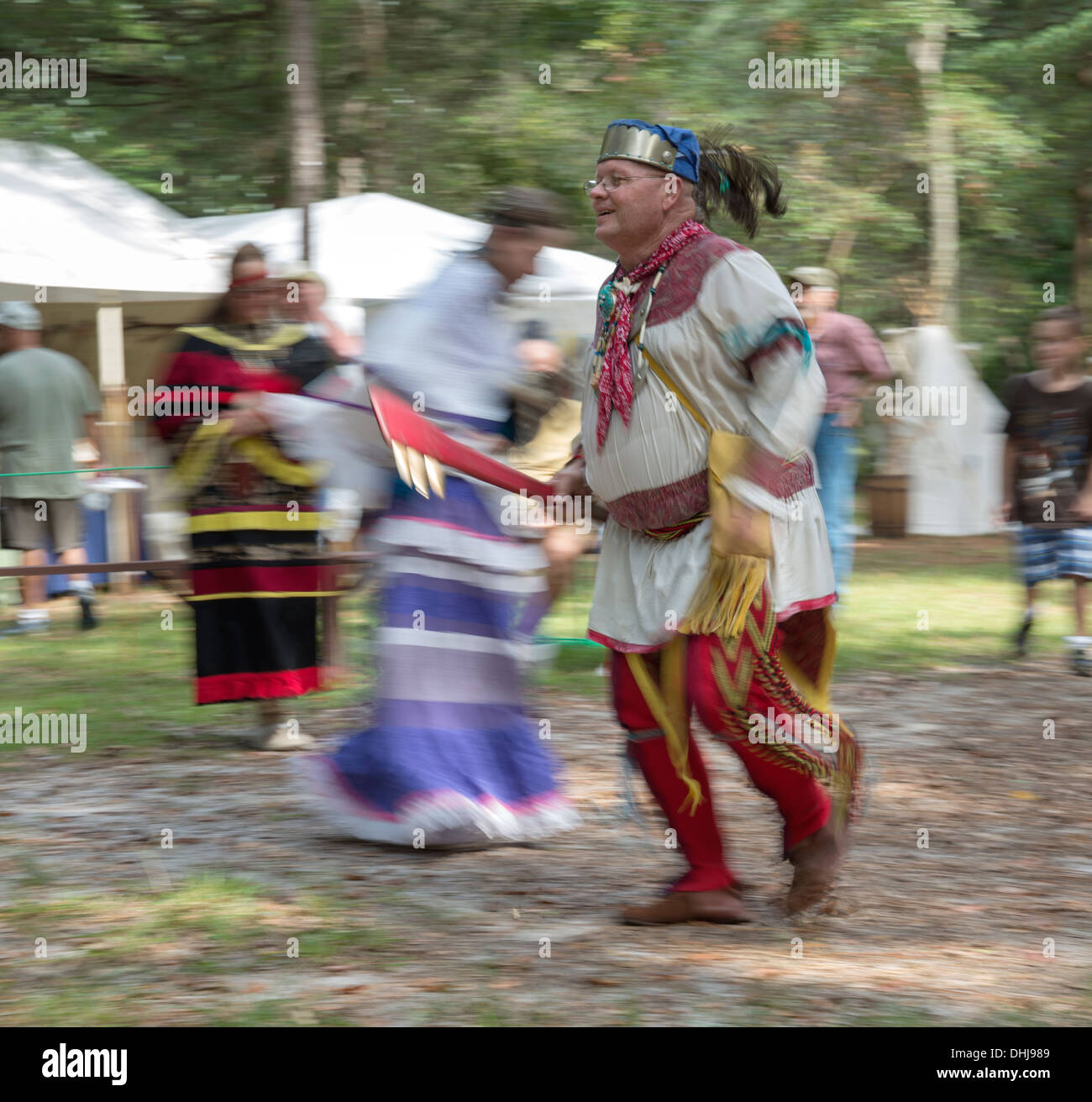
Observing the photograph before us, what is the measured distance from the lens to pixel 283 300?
646cm

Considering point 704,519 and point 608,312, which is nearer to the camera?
point 704,519

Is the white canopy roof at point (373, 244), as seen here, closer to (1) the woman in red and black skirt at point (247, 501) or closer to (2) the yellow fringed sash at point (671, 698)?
(1) the woman in red and black skirt at point (247, 501)

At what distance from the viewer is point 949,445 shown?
1697 cm

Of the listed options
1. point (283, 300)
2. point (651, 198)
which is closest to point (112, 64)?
point (283, 300)

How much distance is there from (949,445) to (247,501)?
39.0 feet

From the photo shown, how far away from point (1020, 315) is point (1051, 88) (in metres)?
3.56

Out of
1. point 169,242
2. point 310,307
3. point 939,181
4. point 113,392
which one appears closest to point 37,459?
point 113,392

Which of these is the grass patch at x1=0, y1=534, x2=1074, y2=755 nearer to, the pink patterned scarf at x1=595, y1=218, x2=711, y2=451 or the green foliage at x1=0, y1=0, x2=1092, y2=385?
the pink patterned scarf at x1=595, y1=218, x2=711, y2=451

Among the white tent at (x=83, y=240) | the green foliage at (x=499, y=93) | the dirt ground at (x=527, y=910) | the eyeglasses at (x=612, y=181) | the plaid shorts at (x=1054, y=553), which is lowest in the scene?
the dirt ground at (x=527, y=910)

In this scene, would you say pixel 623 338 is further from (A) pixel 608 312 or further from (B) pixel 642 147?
(B) pixel 642 147

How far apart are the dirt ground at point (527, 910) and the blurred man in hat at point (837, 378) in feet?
8.32

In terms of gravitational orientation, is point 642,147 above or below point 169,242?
below

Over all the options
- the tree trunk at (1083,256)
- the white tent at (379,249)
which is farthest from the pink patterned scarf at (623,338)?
the tree trunk at (1083,256)

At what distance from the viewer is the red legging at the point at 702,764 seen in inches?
157
